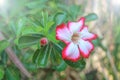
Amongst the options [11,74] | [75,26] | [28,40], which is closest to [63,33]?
[75,26]

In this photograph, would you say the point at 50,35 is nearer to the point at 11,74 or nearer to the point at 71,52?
the point at 71,52

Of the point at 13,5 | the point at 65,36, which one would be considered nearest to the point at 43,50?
the point at 65,36

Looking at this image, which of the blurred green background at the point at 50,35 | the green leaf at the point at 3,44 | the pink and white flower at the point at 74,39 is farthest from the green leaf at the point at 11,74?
the pink and white flower at the point at 74,39

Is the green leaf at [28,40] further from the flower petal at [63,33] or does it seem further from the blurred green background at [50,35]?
the flower petal at [63,33]

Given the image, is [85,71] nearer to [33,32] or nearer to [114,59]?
[114,59]

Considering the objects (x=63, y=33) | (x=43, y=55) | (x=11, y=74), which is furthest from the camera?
(x=11, y=74)

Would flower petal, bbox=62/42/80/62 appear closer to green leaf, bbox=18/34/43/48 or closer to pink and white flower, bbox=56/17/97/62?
pink and white flower, bbox=56/17/97/62

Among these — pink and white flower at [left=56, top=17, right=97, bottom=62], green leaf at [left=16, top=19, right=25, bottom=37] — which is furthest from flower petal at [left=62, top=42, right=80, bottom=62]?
green leaf at [left=16, top=19, right=25, bottom=37]
